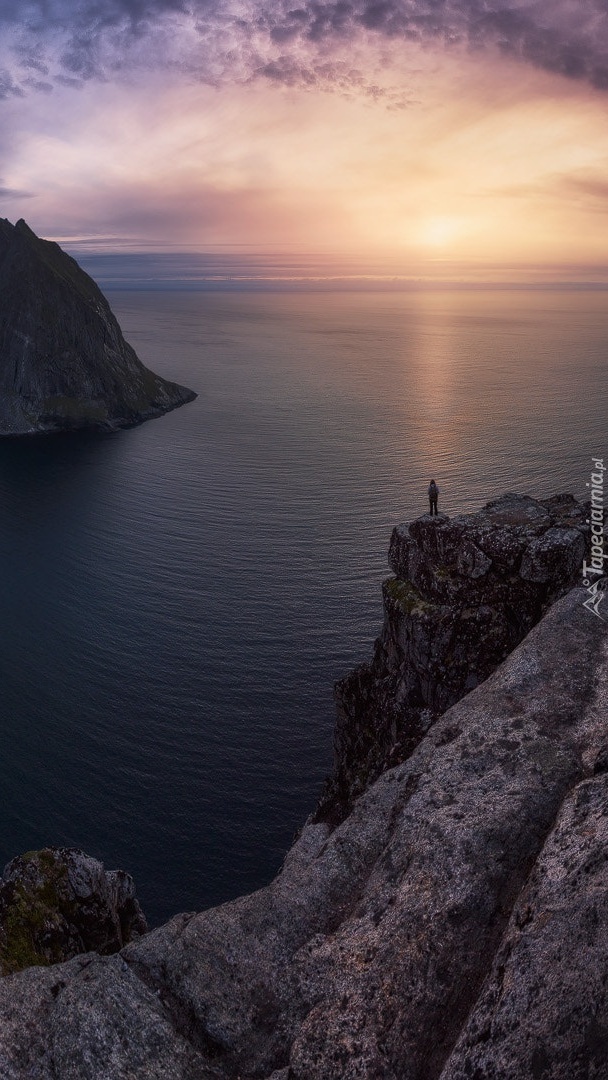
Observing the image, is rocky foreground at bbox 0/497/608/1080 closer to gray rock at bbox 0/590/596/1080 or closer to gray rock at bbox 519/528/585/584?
gray rock at bbox 0/590/596/1080

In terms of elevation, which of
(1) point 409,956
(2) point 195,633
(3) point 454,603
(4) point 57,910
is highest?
(3) point 454,603

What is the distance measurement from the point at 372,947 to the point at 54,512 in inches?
5809

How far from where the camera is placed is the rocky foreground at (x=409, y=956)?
1697cm

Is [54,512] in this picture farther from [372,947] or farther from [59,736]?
[372,947]

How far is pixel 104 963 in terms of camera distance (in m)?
22.7

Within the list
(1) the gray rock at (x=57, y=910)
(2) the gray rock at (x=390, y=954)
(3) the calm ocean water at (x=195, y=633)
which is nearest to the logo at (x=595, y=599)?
(2) the gray rock at (x=390, y=954)

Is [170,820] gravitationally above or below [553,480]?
below

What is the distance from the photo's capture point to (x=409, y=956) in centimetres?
2011

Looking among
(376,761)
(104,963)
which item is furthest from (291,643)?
(104,963)

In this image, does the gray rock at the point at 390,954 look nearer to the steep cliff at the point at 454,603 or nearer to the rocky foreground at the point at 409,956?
the rocky foreground at the point at 409,956

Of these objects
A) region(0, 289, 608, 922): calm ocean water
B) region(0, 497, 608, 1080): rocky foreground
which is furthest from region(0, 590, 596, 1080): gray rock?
region(0, 289, 608, 922): calm ocean water

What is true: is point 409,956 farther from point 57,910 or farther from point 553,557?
point 553,557

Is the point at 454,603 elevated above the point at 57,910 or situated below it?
above

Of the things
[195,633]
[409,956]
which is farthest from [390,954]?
[195,633]
